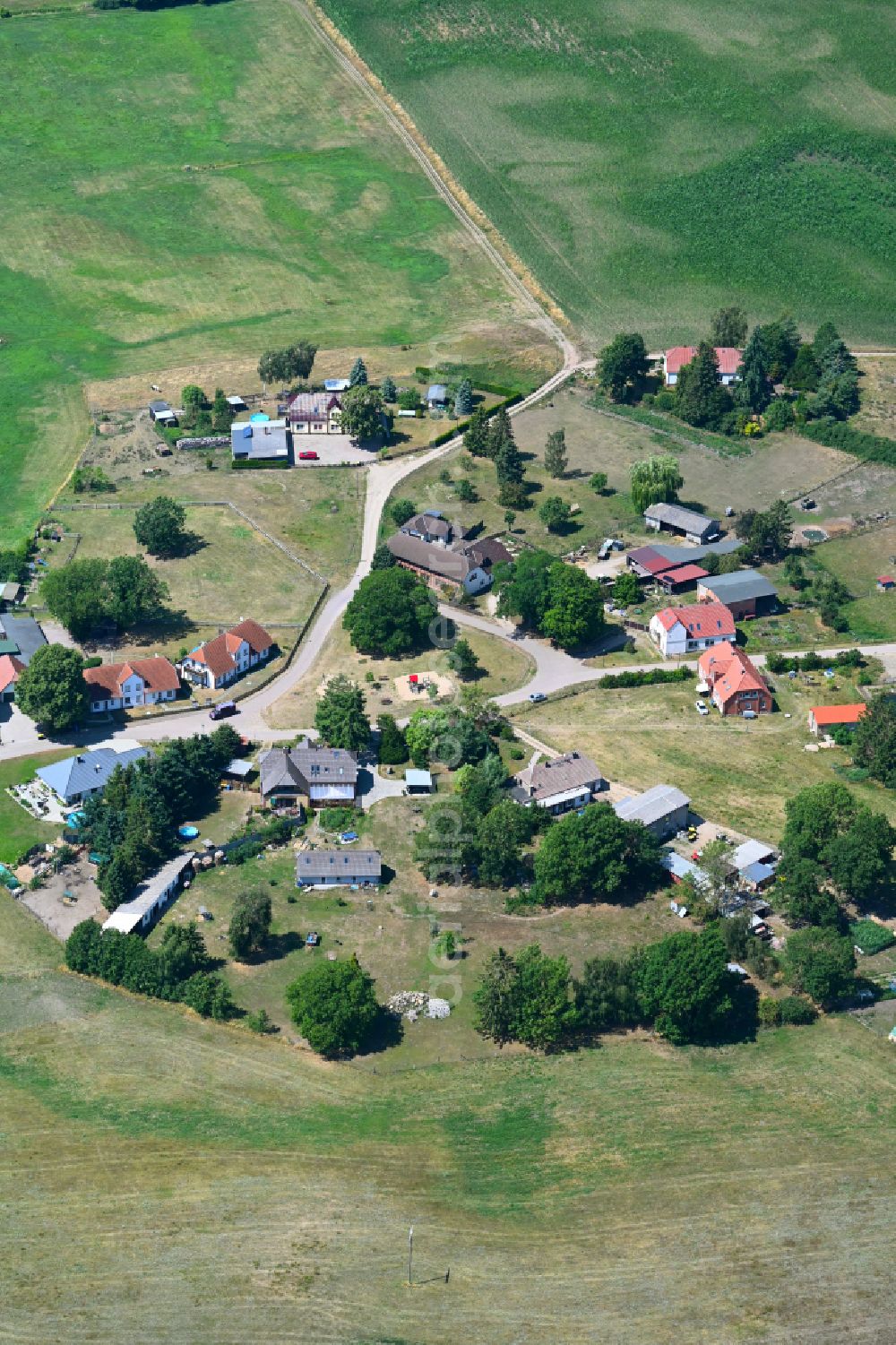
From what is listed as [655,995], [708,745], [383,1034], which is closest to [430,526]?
[708,745]

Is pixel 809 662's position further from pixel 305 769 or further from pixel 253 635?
pixel 253 635

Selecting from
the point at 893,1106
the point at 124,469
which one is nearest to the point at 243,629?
the point at 124,469

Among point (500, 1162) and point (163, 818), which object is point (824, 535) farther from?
point (500, 1162)

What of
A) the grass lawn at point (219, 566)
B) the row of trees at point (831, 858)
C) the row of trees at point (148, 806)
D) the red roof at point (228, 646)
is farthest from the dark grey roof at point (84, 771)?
the row of trees at point (831, 858)

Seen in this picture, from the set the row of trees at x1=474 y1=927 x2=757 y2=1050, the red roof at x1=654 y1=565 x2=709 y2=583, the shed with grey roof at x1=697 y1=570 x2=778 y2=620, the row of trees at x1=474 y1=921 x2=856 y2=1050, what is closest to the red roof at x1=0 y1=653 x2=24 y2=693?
the row of trees at x1=474 y1=921 x2=856 y2=1050

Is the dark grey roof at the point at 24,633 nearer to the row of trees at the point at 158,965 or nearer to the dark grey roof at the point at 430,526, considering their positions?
the dark grey roof at the point at 430,526
